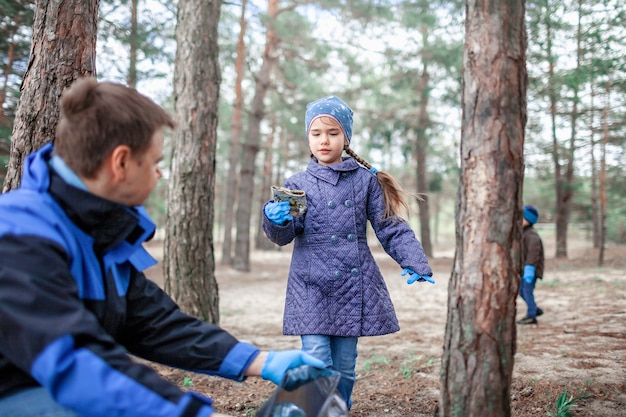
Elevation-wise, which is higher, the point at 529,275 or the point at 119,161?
the point at 119,161

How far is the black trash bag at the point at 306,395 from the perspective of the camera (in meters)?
1.84

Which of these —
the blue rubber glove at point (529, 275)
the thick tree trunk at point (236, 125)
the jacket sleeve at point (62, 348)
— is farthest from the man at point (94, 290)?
the thick tree trunk at point (236, 125)

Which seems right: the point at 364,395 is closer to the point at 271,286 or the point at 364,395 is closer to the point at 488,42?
the point at 488,42

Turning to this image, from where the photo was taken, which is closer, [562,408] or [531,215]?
[562,408]

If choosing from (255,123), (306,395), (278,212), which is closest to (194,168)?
(278,212)

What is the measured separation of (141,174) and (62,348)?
2.09ft

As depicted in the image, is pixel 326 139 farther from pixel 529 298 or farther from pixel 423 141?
pixel 423 141

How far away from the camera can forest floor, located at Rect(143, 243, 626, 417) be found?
11.6 ft

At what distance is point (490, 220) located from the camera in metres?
2.42

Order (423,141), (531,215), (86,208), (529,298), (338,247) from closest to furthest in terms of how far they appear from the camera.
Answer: (86,208), (338,247), (529,298), (531,215), (423,141)

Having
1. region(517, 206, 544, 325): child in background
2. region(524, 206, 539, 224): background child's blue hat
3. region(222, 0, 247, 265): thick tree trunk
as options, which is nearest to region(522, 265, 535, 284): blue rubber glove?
region(517, 206, 544, 325): child in background

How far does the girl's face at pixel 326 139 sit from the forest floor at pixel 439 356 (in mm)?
1710

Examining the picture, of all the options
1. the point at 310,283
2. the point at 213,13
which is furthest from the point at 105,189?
the point at 213,13

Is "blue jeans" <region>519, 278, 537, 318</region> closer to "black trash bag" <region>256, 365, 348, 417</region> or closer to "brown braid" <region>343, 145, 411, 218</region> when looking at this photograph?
"brown braid" <region>343, 145, 411, 218</region>
